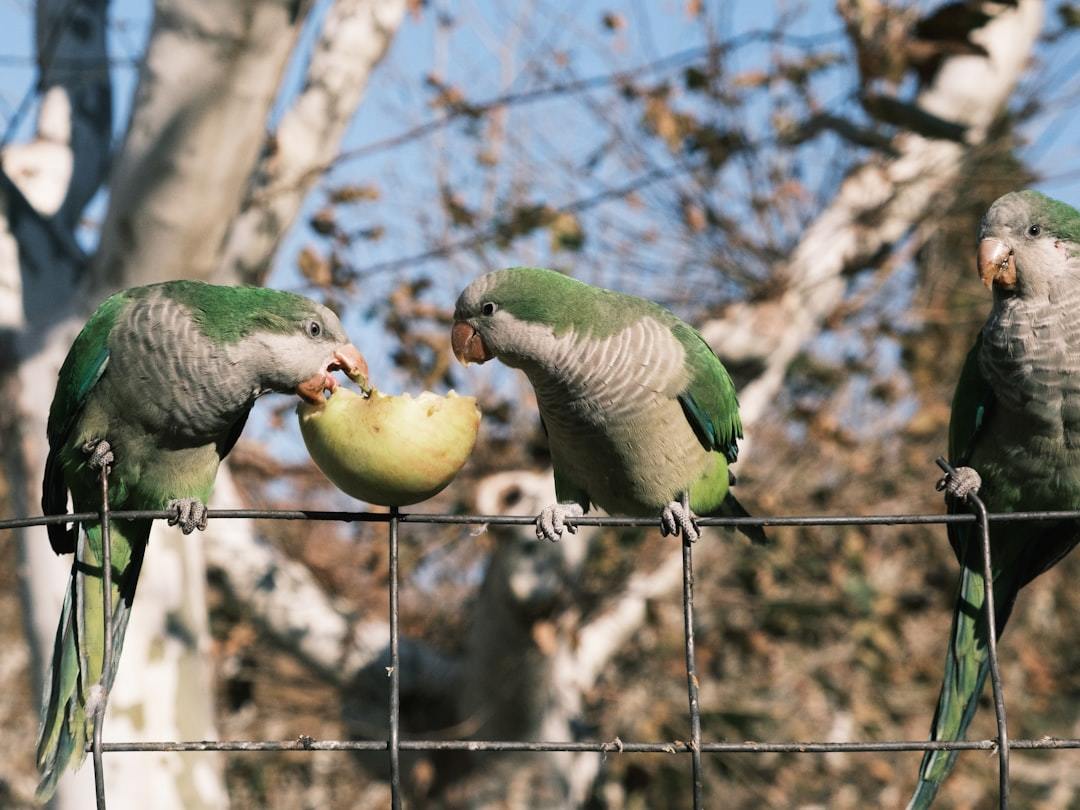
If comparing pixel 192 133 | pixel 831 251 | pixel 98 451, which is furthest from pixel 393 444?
pixel 831 251

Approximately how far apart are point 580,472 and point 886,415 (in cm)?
527

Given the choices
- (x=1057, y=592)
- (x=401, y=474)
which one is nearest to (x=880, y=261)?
(x=401, y=474)

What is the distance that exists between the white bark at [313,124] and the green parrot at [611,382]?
202cm

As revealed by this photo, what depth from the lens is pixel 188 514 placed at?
275 centimetres

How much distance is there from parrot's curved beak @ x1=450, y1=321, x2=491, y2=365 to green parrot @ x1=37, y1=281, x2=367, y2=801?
28 centimetres

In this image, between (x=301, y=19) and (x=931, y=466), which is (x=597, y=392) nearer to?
(x=301, y=19)

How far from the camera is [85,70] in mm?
5031

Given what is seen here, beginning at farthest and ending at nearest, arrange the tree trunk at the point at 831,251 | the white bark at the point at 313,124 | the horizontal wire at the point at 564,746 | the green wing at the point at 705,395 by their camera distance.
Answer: the tree trunk at the point at 831,251, the white bark at the point at 313,124, the green wing at the point at 705,395, the horizontal wire at the point at 564,746

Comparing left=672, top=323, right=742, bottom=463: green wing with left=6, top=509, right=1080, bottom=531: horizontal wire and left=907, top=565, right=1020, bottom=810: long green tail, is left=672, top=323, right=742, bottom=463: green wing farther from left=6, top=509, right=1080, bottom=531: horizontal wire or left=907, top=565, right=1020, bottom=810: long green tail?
left=6, top=509, right=1080, bottom=531: horizontal wire

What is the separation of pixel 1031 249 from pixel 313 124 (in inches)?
125

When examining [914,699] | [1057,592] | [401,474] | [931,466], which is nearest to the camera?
[401,474]

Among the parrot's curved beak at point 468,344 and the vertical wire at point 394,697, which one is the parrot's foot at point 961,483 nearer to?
the parrot's curved beak at point 468,344

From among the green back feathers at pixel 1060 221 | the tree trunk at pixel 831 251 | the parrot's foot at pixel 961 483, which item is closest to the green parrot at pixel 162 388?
the parrot's foot at pixel 961 483

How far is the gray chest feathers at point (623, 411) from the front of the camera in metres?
2.93
